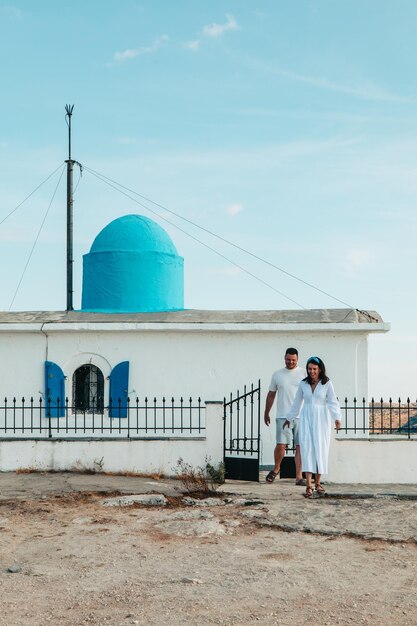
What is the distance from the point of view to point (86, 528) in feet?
25.7

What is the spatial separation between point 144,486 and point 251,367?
5016 millimetres

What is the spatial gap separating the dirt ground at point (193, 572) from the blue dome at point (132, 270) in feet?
36.0

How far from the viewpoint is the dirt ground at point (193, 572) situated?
16.5 feet

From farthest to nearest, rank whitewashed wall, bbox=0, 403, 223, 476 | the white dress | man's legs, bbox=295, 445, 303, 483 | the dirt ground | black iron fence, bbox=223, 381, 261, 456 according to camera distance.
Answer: black iron fence, bbox=223, 381, 261, 456, whitewashed wall, bbox=0, 403, 223, 476, man's legs, bbox=295, 445, 303, 483, the white dress, the dirt ground

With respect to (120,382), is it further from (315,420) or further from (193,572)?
(193,572)

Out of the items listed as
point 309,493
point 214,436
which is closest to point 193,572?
point 309,493

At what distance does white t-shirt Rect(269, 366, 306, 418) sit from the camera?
10.4m

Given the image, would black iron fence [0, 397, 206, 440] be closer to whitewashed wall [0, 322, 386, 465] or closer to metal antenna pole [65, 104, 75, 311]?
whitewashed wall [0, 322, 386, 465]

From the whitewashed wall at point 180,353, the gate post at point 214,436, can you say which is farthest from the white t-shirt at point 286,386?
the whitewashed wall at point 180,353

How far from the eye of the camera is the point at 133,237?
19.8m

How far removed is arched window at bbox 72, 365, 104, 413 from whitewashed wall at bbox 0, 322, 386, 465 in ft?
0.88

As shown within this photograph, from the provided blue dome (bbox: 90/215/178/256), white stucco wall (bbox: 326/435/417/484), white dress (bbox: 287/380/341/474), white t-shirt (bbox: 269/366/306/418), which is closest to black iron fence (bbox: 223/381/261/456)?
white stucco wall (bbox: 326/435/417/484)

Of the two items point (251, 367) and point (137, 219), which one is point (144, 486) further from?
point (137, 219)

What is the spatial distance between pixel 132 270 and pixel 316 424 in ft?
35.4
